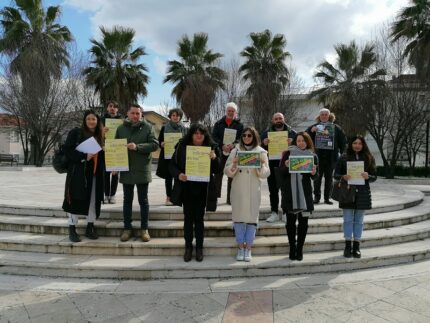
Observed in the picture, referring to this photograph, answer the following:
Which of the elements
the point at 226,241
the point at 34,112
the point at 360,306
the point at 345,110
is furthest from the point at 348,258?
the point at 34,112

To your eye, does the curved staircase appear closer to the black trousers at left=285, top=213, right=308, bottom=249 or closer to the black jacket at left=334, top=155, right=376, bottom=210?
the black trousers at left=285, top=213, right=308, bottom=249

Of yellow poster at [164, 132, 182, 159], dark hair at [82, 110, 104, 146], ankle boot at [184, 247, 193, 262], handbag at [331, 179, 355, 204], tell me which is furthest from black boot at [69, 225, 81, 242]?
handbag at [331, 179, 355, 204]

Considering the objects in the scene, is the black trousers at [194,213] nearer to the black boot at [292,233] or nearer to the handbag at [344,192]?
the black boot at [292,233]

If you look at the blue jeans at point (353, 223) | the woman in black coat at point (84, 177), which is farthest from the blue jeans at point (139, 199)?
the blue jeans at point (353, 223)

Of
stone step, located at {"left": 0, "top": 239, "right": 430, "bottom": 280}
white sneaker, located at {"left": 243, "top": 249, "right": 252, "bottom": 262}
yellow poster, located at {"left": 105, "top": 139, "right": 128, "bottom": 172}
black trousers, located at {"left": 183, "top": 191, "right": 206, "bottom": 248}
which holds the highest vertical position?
yellow poster, located at {"left": 105, "top": 139, "right": 128, "bottom": 172}

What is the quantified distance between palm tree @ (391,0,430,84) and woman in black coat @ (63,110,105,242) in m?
18.4

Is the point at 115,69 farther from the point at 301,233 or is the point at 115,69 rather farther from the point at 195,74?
the point at 301,233

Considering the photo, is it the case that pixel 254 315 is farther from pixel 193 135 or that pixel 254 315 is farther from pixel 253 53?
pixel 253 53

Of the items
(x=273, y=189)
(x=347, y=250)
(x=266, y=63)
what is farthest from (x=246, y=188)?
(x=266, y=63)

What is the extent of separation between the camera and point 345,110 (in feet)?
71.7

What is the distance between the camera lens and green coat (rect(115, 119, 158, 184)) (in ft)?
17.0

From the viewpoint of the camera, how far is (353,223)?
518cm

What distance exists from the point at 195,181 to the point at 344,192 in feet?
6.84

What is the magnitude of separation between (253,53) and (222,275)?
22.3 m
